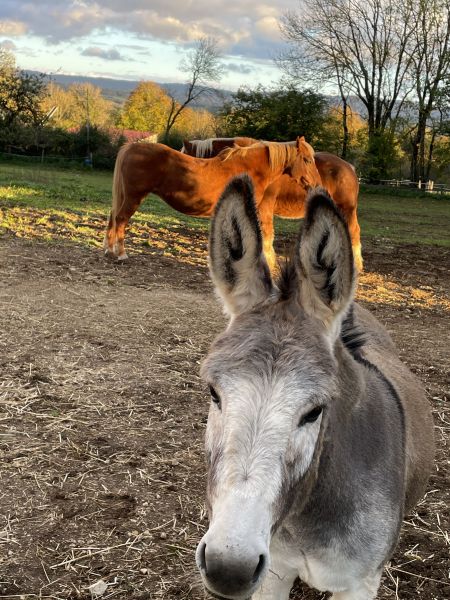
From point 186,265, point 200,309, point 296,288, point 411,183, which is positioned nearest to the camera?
point 296,288

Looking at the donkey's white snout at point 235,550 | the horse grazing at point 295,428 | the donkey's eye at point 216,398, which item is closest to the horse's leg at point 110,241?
the horse grazing at point 295,428

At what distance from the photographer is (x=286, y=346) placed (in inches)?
81.8

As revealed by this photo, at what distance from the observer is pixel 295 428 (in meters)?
1.98

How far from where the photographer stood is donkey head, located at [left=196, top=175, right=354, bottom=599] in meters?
1.76

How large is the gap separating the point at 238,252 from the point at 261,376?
2.15ft

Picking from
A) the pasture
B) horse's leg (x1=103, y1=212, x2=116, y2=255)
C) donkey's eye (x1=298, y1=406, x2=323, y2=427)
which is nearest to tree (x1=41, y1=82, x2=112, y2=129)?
horse's leg (x1=103, y1=212, x2=116, y2=255)

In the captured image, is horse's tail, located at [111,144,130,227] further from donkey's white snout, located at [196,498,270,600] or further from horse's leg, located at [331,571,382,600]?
donkey's white snout, located at [196,498,270,600]

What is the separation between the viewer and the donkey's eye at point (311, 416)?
2.02 meters

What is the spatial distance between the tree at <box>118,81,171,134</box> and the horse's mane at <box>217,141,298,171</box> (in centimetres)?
4585

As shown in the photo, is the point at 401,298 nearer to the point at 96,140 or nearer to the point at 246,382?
the point at 246,382

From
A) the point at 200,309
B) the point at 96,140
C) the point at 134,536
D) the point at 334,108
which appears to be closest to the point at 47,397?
the point at 134,536

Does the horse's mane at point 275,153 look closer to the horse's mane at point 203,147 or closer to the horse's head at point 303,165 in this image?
the horse's head at point 303,165

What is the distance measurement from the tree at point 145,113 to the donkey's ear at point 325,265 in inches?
2218

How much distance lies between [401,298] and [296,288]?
25.3 feet
